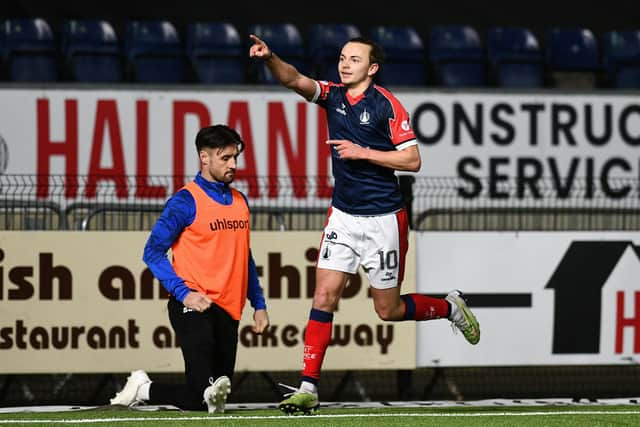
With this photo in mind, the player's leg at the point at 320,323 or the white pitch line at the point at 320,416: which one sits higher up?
the player's leg at the point at 320,323

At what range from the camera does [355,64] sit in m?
6.47

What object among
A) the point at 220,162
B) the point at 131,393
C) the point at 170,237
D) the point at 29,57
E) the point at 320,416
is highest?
the point at 29,57

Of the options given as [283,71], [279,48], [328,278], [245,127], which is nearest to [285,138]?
[245,127]

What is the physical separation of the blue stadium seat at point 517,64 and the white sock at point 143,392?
8.47 m

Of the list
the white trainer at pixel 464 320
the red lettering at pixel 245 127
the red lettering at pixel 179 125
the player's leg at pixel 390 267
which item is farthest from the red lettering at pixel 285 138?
the player's leg at pixel 390 267

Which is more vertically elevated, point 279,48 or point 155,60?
point 279,48

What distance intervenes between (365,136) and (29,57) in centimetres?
754

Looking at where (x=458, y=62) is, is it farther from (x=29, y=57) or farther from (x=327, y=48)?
(x=29, y=57)

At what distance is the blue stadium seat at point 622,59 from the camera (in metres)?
14.3

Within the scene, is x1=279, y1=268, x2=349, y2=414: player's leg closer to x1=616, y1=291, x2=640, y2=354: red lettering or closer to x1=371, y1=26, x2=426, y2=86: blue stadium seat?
x1=616, y1=291, x2=640, y2=354: red lettering

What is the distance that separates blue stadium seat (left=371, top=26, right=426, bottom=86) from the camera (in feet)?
45.3

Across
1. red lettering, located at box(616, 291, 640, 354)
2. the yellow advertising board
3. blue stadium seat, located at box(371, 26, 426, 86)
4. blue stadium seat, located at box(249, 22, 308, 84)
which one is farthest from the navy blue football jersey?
A: blue stadium seat, located at box(371, 26, 426, 86)

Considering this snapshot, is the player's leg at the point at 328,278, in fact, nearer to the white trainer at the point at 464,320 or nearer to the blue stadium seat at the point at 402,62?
the white trainer at the point at 464,320

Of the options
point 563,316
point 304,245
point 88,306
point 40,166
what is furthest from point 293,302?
point 40,166
